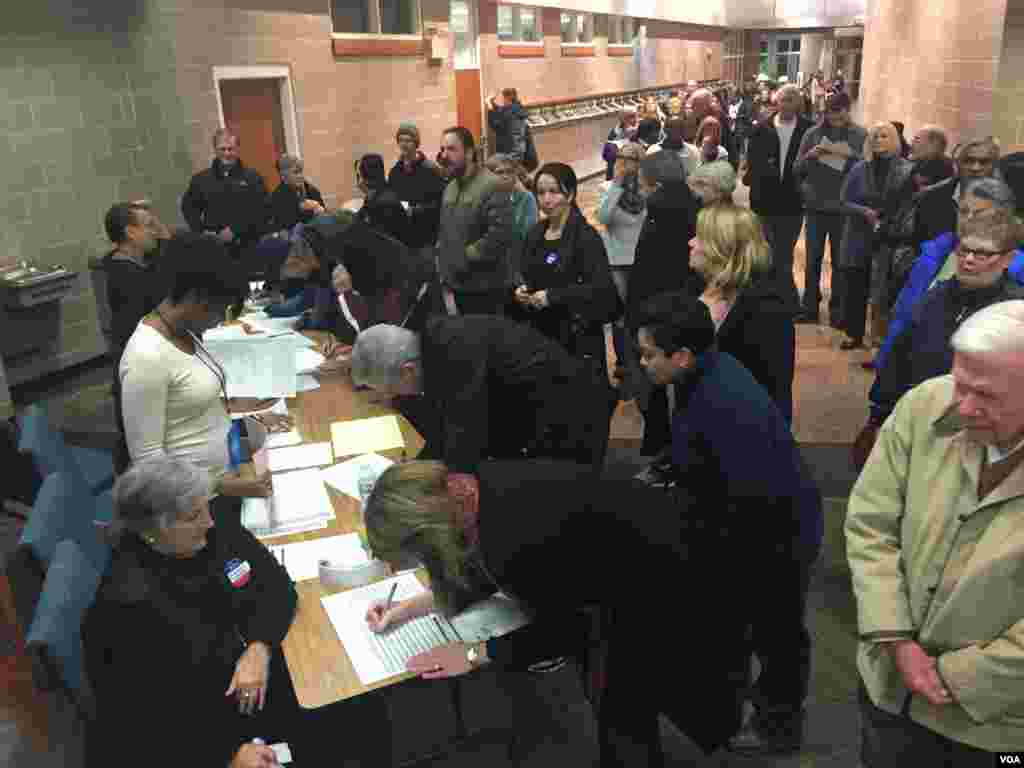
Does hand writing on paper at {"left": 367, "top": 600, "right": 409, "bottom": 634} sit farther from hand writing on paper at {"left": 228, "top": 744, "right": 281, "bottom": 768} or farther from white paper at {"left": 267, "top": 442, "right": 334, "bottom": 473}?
white paper at {"left": 267, "top": 442, "right": 334, "bottom": 473}

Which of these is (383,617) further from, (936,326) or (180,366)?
(936,326)

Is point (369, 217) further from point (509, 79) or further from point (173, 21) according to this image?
point (509, 79)

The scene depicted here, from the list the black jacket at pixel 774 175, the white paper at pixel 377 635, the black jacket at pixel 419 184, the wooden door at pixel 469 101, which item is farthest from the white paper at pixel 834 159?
the wooden door at pixel 469 101

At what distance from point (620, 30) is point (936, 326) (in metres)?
16.6

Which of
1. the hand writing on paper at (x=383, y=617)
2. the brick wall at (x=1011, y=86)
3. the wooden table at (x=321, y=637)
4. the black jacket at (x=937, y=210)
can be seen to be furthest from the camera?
the brick wall at (x=1011, y=86)

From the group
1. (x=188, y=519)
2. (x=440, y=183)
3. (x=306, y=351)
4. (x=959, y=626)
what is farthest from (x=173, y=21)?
(x=959, y=626)

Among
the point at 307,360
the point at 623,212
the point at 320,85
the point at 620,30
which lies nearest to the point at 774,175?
the point at 623,212

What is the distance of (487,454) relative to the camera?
8.16ft

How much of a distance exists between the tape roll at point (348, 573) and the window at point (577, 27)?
46.2 feet

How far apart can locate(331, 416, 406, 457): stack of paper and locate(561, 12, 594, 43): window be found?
43.0ft

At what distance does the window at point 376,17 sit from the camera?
26.8 feet

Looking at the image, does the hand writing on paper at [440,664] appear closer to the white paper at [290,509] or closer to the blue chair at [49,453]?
the white paper at [290,509]

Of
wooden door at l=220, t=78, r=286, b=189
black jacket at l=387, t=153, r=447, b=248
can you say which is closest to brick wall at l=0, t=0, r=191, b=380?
wooden door at l=220, t=78, r=286, b=189

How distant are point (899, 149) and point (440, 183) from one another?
3.02 m
